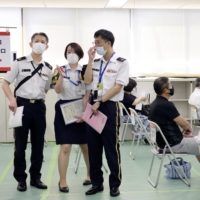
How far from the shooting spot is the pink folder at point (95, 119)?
3717 mm

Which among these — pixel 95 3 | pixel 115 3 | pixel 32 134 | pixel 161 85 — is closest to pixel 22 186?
pixel 32 134

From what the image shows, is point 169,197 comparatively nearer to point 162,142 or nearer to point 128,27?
point 162,142

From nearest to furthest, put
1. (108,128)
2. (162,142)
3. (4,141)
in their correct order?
(108,128)
(162,142)
(4,141)

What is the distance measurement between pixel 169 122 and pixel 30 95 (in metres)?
1.43

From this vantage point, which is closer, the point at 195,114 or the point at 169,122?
the point at 169,122

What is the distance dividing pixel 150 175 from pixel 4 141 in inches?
130

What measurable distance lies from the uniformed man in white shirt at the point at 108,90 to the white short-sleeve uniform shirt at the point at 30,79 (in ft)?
1.52

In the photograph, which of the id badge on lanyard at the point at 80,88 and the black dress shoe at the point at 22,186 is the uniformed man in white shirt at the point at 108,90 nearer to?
the id badge on lanyard at the point at 80,88

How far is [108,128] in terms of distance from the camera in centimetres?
374

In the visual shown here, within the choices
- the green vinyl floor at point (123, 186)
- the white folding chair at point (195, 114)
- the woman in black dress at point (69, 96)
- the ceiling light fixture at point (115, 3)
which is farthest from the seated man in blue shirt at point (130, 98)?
the woman in black dress at point (69, 96)

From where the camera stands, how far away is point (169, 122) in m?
4.21

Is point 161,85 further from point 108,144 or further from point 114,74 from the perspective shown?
point 108,144

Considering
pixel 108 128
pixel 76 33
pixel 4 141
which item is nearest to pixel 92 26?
pixel 76 33

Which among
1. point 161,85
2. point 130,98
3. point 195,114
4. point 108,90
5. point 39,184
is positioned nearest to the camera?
point 108,90
